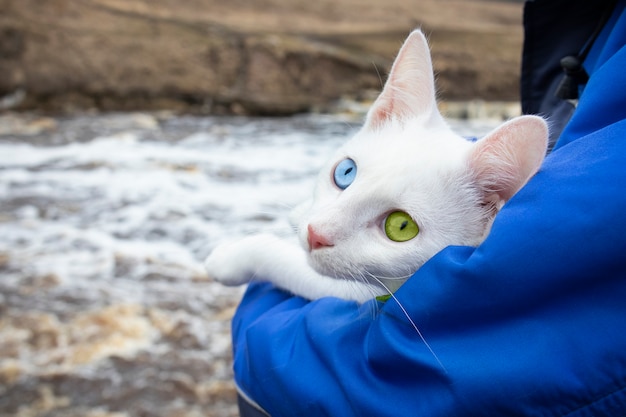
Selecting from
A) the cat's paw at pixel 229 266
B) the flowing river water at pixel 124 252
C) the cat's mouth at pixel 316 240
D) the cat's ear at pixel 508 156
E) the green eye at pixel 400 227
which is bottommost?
the flowing river water at pixel 124 252

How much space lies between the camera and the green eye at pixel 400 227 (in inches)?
29.5

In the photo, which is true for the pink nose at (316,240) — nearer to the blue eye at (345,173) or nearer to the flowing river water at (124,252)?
the blue eye at (345,173)

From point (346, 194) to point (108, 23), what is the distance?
6.85m

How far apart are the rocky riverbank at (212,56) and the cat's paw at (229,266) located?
442cm

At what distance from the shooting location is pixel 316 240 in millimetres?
790

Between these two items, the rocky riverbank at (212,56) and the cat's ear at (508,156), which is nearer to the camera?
the cat's ear at (508,156)

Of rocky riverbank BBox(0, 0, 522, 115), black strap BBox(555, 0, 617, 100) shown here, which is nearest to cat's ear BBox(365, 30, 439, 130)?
black strap BBox(555, 0, 617, 100)

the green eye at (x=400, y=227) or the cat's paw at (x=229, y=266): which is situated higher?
the green eye at (x=400, y=227)

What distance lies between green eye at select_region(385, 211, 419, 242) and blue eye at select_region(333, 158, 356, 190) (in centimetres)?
11

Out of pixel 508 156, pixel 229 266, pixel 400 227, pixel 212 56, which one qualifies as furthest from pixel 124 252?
pixel 212 56

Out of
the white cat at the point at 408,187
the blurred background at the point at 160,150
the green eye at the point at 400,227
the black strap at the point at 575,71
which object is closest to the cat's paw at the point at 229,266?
the blurred background at the point at 160,150

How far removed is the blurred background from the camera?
2.11 m

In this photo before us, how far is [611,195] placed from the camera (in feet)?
1.93

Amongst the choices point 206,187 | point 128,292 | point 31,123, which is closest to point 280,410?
point 128,292
